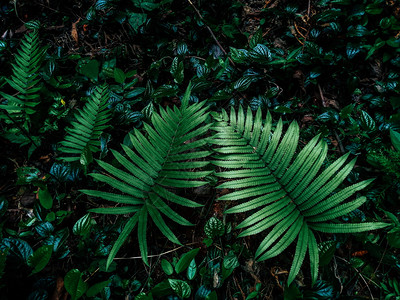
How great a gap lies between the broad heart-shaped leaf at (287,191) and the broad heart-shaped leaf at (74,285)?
96 centimetres

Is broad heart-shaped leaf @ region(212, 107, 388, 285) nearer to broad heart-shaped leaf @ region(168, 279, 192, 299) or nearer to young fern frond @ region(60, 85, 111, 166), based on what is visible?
broad heart-shaped leaf @ region(168, 279, 192, 299)

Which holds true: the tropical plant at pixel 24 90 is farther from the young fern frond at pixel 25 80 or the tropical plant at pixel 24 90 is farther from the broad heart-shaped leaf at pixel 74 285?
the broad heart-shaped leaf at pixel 74 285

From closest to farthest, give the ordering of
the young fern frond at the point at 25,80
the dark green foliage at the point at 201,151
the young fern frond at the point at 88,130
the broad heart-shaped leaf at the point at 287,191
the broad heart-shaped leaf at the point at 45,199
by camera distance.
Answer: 1. the broad heart-shaped leaf at the point at 287,191
2. the dark green foliage at the point at 201,151
3. the broad heart-shaped leaf at the point at 45,199
4. the young fern frond at the point at 88,130
5. the young fern frond at the point at 25,80

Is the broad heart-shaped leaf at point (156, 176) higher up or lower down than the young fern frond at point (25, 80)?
lower down

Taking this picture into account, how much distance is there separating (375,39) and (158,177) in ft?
7.99

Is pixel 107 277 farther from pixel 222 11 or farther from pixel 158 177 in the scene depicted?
pixel 222 11

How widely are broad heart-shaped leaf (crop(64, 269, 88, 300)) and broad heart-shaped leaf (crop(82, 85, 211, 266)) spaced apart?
0.99 ft

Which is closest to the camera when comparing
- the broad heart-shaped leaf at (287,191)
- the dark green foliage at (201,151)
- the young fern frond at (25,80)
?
the broad heart-shaped leaf at (287,191)

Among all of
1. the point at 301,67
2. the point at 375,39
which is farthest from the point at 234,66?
the point at 375,39

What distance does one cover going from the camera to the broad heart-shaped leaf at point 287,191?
1329 millimetres

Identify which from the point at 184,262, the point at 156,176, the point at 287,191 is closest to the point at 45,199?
the point at 156,176

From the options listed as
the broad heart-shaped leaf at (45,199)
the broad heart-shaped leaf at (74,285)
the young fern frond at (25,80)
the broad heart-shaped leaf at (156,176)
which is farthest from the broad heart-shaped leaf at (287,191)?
the young fern frond at (25,80)

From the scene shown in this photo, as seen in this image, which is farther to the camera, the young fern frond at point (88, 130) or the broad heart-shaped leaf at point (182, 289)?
the young fern frond at point (88, 130)

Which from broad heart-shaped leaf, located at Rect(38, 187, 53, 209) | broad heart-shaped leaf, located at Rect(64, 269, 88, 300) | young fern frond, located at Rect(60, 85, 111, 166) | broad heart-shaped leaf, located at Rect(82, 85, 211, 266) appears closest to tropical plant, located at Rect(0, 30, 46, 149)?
young fern frond, located at Rect(60, 85, 111, 166)
